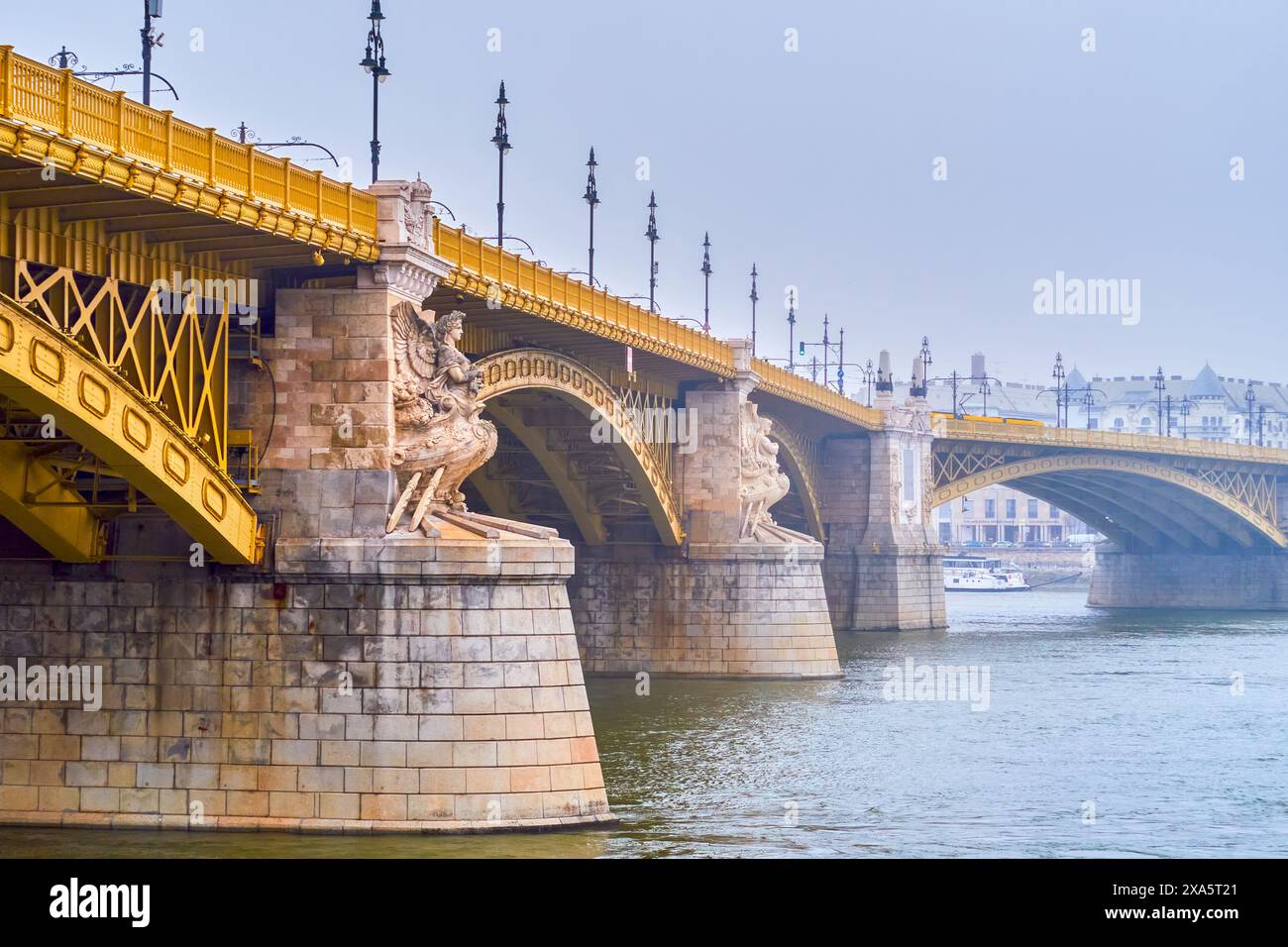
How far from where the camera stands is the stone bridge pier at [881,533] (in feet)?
290

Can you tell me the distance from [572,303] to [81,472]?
1671 cm

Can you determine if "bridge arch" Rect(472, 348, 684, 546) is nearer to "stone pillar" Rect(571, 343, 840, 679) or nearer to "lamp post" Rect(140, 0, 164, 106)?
"stone pillar" Rect(571, 343, 840, 679)

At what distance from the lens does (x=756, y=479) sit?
6506cm

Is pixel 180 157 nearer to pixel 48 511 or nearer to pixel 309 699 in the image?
pixel 48 511

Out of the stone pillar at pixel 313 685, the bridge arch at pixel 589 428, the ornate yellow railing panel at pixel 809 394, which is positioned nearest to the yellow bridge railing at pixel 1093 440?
the ornate yellow railing panel at pixel 809 394

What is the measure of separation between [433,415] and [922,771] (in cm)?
1513

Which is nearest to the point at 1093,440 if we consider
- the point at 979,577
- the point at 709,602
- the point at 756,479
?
the point at 756,479

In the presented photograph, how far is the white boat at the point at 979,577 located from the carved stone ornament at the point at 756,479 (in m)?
99.9

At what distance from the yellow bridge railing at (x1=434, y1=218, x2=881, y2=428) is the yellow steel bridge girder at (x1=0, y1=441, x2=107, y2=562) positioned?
30.2ft

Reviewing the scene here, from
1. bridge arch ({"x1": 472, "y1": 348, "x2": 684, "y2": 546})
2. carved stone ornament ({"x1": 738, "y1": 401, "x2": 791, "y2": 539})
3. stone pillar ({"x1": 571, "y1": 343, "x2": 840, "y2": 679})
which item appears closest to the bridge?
bridge arch ({"x1": 472, "y1": 348, "x2": 684, "y2": 546})

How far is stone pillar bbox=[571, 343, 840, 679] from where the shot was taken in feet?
206

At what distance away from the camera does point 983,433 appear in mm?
100188

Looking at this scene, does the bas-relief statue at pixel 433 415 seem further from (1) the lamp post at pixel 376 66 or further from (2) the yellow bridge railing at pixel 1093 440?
(2) the yellow bridge railing at pixel 1093 440
